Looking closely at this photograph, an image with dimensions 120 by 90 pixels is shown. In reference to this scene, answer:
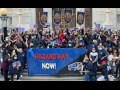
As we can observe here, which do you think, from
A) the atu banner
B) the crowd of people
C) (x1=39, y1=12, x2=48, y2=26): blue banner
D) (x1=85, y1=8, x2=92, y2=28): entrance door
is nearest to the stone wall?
(x1=85, y1=8, x2=92, y2=28): entrance door

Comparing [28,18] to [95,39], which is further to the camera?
[28,18]

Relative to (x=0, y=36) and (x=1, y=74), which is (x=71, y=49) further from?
(x=0, y=36)

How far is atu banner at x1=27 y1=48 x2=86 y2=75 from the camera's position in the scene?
13078mm

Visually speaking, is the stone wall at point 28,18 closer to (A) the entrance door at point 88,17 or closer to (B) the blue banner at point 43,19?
(A) the entrance door at point 88,17

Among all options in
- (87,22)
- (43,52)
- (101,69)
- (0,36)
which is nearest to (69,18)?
(0,36)

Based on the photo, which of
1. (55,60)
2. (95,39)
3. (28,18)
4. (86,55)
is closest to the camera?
(55,60)

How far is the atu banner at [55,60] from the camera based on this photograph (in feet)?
42.9

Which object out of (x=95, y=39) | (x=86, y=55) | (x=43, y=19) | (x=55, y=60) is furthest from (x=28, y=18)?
(x=86, y=55)

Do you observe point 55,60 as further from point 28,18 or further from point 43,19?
point 28,18

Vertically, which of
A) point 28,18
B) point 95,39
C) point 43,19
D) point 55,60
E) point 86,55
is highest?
point 28,18

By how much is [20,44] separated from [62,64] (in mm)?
2884

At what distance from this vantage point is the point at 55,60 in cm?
1307

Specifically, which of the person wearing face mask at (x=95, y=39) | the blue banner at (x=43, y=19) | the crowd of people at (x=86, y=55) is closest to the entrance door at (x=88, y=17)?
the blue banner at (x=43, y=19)

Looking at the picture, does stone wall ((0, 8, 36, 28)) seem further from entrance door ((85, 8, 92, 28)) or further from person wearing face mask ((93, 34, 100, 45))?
person wearing face mask ((93, 34, 100, 45))
